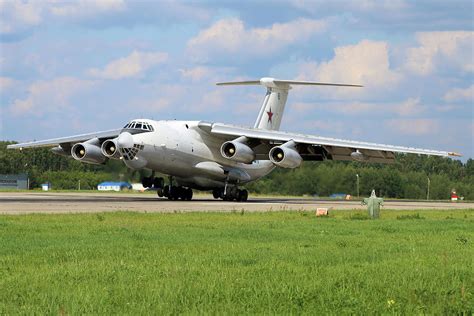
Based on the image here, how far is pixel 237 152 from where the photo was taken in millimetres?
35281

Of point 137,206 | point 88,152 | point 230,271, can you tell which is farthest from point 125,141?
point 230,271

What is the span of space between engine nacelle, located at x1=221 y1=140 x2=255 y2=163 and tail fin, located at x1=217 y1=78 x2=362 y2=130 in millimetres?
7356

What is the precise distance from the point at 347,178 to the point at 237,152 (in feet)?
37.5

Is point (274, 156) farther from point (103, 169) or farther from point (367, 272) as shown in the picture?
point (367, 272)

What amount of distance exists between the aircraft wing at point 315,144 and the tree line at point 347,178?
7.76 ft

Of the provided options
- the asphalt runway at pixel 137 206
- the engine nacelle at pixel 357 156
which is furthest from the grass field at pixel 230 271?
the engine nacelle at pixel 357 156

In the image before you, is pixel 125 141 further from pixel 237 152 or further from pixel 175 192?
pixel 175 192

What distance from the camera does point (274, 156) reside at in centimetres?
3531

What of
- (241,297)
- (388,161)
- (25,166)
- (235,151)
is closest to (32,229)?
(241,297)

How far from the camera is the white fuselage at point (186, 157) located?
111 feet

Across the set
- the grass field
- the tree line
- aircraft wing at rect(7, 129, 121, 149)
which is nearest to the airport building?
the tree line

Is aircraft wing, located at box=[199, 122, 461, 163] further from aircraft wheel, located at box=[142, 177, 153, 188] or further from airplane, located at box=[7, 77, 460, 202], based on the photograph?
aircraft wheel, located at box=[142, 177, 153, 188]

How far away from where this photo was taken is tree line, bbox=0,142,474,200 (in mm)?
43500

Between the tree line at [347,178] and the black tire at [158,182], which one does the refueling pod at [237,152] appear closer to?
the black tire at [158,182]
